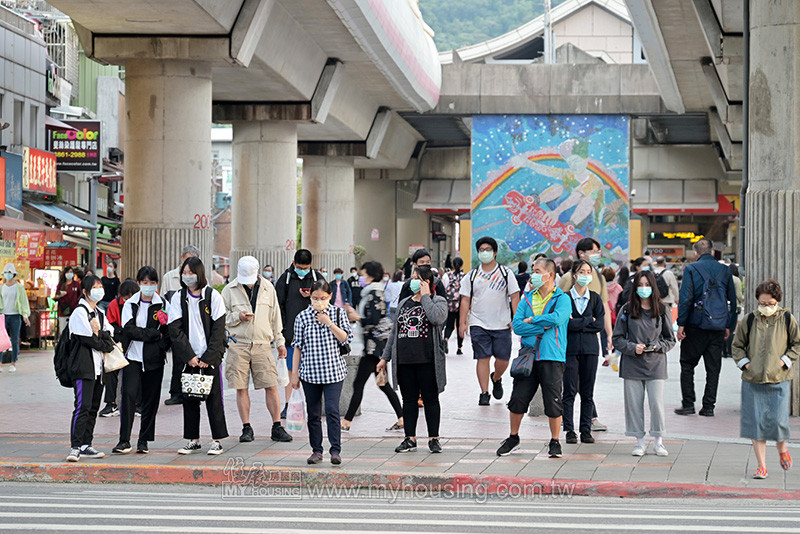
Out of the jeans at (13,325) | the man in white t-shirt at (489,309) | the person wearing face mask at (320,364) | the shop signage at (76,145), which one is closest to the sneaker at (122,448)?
the person wearing face mask at (320,364)

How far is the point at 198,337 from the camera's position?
35.2 feet

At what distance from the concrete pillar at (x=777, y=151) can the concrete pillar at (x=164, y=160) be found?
1012cm

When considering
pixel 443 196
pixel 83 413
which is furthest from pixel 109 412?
pixel 443 196

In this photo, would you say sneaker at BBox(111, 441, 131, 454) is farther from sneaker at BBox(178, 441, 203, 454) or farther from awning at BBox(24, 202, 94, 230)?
awning at BBox(24, 202, 94, 230)

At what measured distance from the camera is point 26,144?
31.8 metres

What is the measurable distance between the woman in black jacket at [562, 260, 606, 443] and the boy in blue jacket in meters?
0.81

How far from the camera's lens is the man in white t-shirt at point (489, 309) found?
13664 millimetres

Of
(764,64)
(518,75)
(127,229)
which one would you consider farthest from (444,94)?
(764,64)

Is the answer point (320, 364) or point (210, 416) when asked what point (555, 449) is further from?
point (210, 416)

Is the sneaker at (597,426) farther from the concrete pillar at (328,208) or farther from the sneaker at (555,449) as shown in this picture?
the concrete pillar at (328,208)

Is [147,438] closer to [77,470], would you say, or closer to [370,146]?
[77,470]

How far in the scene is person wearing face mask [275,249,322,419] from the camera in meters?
12.5

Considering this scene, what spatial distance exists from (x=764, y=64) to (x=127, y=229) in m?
11.5

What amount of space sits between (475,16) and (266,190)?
95282 millimetres
